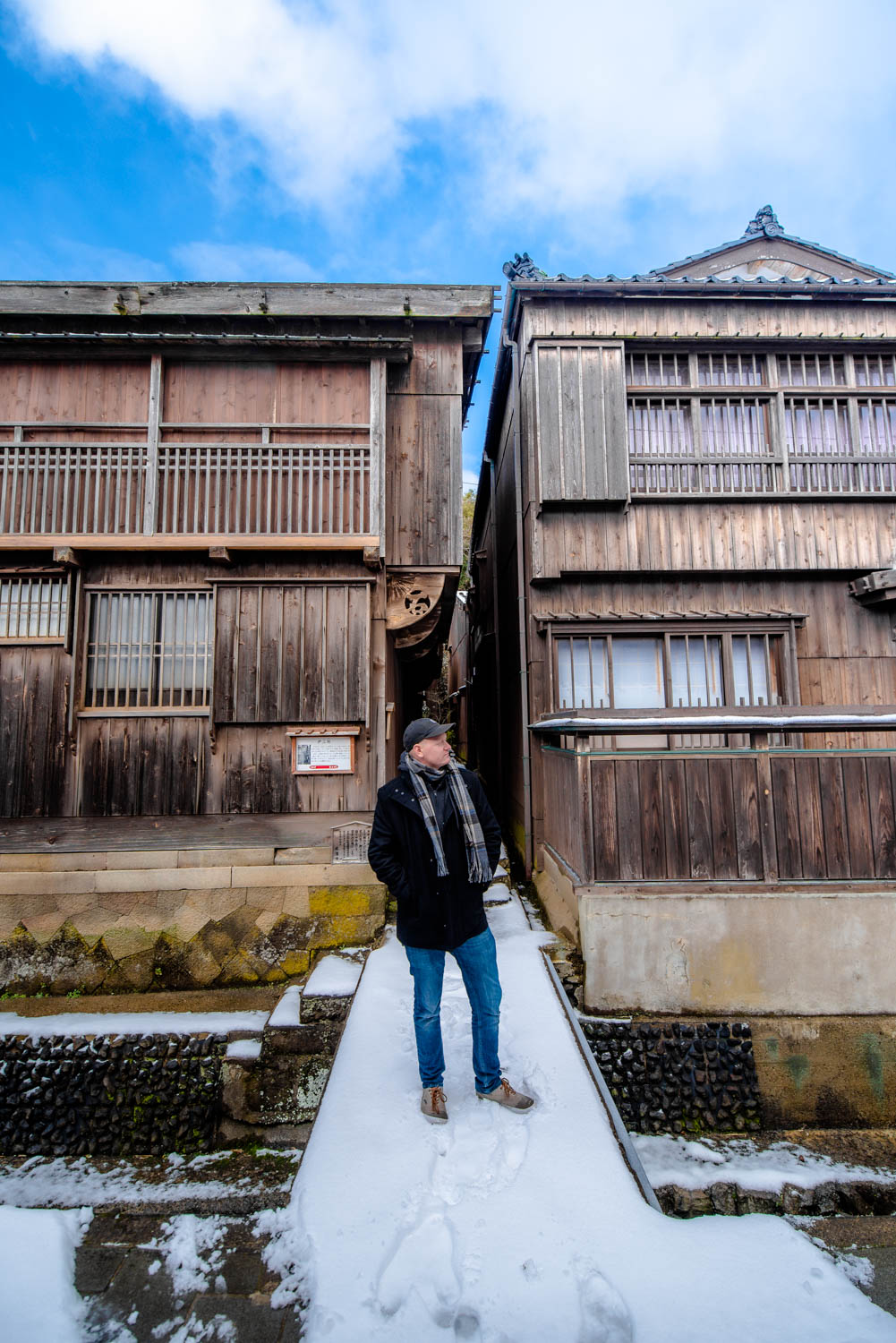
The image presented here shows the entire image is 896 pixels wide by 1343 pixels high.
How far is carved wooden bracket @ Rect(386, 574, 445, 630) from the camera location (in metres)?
8.29

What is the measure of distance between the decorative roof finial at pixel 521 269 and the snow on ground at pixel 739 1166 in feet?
32.7

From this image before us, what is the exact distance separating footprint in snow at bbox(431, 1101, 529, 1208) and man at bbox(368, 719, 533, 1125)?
13 cm

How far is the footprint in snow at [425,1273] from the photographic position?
8.12ft

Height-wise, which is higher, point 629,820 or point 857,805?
point 857,805

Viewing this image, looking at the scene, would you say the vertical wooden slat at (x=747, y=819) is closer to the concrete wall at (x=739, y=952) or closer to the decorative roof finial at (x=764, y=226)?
the concrete wall at (x=739, y=952)

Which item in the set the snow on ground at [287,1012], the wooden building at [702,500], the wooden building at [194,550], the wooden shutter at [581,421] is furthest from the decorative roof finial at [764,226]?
the snow on ground at [287,1012]

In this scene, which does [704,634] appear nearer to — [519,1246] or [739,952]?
[739,952]

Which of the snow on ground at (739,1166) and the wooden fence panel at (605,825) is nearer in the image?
the snow on ground at (739,1166)

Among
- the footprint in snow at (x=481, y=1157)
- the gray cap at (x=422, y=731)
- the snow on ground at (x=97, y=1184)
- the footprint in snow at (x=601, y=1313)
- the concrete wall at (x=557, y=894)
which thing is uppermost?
the gray cap at (x=422, y=731)

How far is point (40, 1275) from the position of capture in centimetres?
276

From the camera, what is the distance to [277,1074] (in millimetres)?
4898

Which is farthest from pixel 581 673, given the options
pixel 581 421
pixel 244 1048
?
pixel 244 1048

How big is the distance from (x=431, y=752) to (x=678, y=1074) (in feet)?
12.5

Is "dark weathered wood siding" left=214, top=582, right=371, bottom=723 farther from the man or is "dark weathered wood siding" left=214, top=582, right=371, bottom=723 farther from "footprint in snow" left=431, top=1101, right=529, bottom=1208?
"footprint in snow" left=431, top=1101, right=529, bottom=1208
